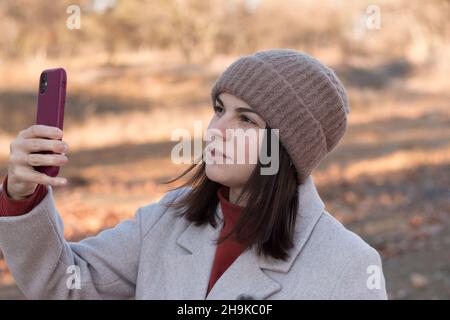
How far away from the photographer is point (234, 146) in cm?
227

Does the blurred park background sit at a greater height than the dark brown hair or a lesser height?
greater

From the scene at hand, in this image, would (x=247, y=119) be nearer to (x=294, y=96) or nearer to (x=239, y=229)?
(x=294, y=96)

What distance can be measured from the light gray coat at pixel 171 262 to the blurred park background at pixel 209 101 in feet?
9.90

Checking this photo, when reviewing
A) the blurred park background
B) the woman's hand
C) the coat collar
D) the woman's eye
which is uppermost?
the blurred park background

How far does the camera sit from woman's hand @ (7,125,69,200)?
1941 millimetres

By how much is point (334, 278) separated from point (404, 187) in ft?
27.8

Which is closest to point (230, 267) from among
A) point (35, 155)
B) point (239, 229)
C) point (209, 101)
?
point (239, 229)

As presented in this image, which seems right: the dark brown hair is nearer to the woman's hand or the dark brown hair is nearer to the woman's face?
the woman's face

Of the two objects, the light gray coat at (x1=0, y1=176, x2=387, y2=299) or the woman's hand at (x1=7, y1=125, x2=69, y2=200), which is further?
the light gray coat at (x1=0, y1=176, x2=387, y2=299)

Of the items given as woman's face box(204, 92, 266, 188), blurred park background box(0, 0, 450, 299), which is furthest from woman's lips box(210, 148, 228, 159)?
blurred park background box(0, 0, 450, 299)

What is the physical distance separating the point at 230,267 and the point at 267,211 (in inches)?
9.0

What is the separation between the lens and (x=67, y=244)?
7.44ft

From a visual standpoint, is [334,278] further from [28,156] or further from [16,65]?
[16,65]

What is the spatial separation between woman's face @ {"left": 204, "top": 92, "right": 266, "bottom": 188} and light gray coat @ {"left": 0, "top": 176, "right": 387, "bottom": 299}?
243 mm
